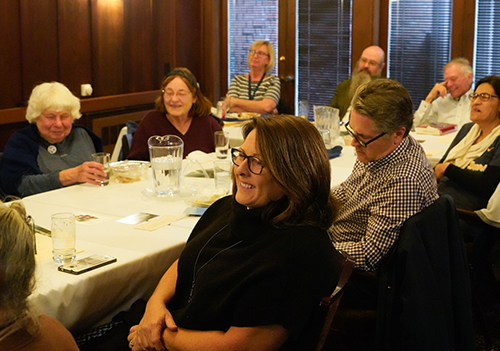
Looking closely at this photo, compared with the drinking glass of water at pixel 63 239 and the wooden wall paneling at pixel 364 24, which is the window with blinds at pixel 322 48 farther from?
the drinking glass of water at pixel 63 239

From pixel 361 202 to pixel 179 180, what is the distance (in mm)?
915

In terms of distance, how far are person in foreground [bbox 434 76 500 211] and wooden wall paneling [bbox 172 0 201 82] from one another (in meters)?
4.30

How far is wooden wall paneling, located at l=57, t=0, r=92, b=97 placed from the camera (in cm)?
564

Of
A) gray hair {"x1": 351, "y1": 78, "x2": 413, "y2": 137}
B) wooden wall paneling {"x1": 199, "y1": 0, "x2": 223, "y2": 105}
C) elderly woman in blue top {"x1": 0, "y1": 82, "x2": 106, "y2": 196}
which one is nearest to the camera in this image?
gray hair {"x1": 351, "y1": 78, "x2": 413, "y2": 137}

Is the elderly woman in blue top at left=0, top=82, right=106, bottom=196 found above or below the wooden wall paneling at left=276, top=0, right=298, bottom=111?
below

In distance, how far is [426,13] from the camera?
254 inches

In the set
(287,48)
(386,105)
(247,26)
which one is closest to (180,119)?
(386,105)

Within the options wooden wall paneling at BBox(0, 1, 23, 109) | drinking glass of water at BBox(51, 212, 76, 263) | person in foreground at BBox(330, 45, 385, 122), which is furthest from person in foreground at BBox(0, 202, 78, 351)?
person in foreground at BBox(330, 45, 385, 122)

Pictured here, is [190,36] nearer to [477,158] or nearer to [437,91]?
[437,91]

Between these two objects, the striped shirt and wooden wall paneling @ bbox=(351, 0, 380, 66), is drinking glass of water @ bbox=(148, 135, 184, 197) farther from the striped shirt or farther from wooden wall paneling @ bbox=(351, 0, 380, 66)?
wooden wall paneling @ bbox=(351, 0, 380, 66)

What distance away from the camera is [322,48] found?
705cm

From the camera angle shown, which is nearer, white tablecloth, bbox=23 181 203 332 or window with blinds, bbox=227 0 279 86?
white tablecloth, bbox=23 181 203 332

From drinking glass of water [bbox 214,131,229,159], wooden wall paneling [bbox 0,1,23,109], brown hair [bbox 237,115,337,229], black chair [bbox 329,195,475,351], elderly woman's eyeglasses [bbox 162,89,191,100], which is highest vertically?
wooden wall paneling [bbox 0,1,23,109]

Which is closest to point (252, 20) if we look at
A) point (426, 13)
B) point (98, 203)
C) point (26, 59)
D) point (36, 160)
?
point (426, 13)
